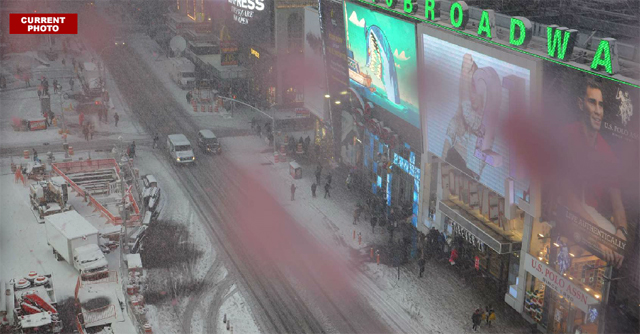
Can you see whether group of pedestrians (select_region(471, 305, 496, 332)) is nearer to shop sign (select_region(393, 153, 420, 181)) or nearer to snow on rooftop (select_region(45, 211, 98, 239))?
shop sign (select_region(393, 153, 420, 181))

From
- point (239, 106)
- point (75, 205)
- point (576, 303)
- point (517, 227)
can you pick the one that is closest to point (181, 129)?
point (239, 106)

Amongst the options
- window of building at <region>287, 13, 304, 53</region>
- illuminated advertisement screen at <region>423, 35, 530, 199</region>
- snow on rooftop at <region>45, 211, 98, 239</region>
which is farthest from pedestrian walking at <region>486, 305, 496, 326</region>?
window of building at <region>287, 13, 304, 53</region>

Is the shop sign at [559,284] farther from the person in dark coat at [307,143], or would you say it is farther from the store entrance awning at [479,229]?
the person in dark coat at [307,143]

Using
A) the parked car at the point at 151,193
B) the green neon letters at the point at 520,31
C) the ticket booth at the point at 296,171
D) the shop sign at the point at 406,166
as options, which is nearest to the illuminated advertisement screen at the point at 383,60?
the shop sign at the point at 406,166

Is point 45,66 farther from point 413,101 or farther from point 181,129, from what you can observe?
point 413,101

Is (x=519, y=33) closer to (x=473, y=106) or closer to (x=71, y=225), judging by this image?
(x=473, y=106)

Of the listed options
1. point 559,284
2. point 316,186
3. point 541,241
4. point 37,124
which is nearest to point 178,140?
point 316,186
